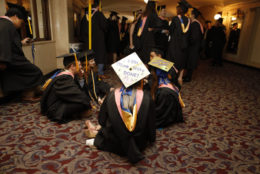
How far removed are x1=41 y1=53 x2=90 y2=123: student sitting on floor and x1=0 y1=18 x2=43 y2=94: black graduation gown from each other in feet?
2.76

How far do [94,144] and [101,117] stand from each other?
34 centimetres

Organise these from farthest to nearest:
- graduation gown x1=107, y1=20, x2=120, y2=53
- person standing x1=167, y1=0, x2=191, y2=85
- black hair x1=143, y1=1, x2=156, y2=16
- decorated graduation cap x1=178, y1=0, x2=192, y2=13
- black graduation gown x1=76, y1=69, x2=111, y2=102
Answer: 1. graduation gown x1=107, y1=20, x2=120, y2=53
2. person standing x1=167, y1=0, x2=191, y2=85
3. decorated graduation cap x1=178, y1=0, x2=192, y2=13
4. black hair x1=143, y1=1, x2=156, y2=16
5. black graduation gown x1=76, y1=69, x2=111, y2=102

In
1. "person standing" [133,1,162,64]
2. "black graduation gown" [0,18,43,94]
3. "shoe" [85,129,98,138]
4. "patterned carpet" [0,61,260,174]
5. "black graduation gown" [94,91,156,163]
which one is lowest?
"patterned carpet" [0,61,260,174]

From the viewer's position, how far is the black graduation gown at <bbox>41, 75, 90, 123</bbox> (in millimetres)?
2562

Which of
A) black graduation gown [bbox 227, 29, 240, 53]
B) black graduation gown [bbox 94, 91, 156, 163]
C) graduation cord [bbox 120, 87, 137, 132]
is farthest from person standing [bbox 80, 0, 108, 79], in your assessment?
black graduation gown [bbox 227, 29, 240, 53]

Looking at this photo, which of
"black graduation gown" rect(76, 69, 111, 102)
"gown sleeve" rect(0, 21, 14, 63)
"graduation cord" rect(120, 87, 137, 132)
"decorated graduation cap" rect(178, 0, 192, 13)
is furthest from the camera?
"decorated graduation cap" rect(178, 0, 192, 13)

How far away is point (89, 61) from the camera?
316 centimetres

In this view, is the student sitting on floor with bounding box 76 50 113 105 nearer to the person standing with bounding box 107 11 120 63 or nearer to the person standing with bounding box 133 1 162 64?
the person standing with bounding box 133 1 162 64

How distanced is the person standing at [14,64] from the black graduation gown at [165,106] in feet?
7.53

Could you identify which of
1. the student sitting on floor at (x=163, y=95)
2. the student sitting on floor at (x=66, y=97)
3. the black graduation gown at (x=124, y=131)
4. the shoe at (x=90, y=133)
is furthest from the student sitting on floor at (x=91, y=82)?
the black graduation gown at (x=124, y=131)

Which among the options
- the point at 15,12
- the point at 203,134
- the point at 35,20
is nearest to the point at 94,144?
the point at 203,134

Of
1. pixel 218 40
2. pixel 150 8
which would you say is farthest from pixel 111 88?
pixel 218 40

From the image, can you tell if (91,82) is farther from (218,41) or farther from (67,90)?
(218,41)

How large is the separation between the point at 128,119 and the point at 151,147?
0.64 m
